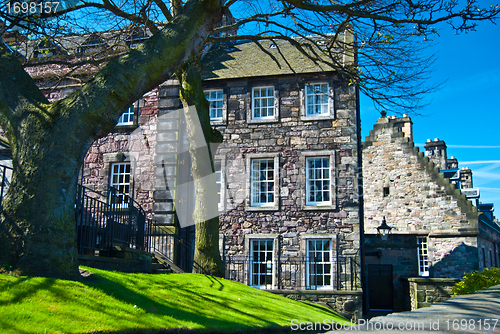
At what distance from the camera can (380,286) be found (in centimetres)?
2156

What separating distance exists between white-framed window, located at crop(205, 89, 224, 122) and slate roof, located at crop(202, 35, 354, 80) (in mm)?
655

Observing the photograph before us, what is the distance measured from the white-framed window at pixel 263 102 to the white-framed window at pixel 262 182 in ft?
6.54

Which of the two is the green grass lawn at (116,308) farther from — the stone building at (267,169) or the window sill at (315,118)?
the window sill at (315,118)

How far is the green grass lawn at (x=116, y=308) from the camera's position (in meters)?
4.55

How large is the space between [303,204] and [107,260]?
9.55 m

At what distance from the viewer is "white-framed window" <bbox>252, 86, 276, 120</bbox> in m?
17.8

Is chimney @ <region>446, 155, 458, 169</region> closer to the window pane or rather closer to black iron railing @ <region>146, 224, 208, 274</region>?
the window pane

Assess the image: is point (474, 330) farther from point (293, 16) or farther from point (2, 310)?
point (293, 16)

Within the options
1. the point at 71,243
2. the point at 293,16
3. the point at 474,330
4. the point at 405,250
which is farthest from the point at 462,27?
the point at 405,250

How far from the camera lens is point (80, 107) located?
6238 mm

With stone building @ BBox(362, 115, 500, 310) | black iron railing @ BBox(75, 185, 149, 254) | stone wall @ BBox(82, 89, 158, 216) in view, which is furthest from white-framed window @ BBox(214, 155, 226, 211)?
stone building @ BBox(362, 115, 500, 310)

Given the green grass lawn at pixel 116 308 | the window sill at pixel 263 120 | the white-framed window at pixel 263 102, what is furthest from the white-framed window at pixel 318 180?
the green grass lawn at pixel 116 308

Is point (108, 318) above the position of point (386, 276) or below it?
above

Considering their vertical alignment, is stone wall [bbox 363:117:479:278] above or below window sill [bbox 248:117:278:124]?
below
